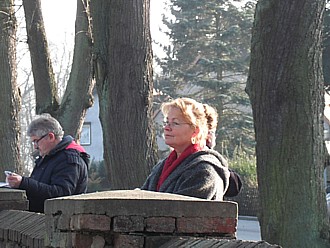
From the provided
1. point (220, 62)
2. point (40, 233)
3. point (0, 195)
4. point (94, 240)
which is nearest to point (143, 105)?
point (0, 195)

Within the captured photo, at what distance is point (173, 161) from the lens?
598 centimetres

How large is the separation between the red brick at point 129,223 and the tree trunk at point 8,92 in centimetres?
995

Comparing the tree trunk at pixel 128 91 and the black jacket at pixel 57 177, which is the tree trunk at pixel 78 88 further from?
the black jacket at pixel 57 177

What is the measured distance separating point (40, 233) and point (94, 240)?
1.63m

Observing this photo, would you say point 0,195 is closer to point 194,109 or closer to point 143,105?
point 194,109

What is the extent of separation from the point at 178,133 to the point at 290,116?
2600mm

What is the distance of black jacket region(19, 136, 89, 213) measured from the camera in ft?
25.1

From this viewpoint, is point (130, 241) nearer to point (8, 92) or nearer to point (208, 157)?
point (208, 157)

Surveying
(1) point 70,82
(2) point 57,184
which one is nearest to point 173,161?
(2) point 57,184

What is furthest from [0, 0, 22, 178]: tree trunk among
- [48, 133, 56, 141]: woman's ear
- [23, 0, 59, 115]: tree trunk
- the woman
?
the woman

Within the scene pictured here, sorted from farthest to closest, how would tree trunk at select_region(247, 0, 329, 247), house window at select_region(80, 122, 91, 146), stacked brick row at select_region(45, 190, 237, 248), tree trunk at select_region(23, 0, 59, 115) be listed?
house window at select_region(80, 122, 91, 146)
tree trunk at select_region(23, 0, 59, 115)
tree trunk at select_region(247, 0, 329, 247)
stacked brick row at select_region(45, 190, 237, 248)

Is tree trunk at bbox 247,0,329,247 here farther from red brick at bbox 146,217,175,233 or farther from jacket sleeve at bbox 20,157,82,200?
red brick at bbox 146,217,175,233

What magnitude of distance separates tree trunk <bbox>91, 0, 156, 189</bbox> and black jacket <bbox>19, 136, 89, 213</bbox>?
105 inches

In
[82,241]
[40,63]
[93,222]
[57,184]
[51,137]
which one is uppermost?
[40,63]
